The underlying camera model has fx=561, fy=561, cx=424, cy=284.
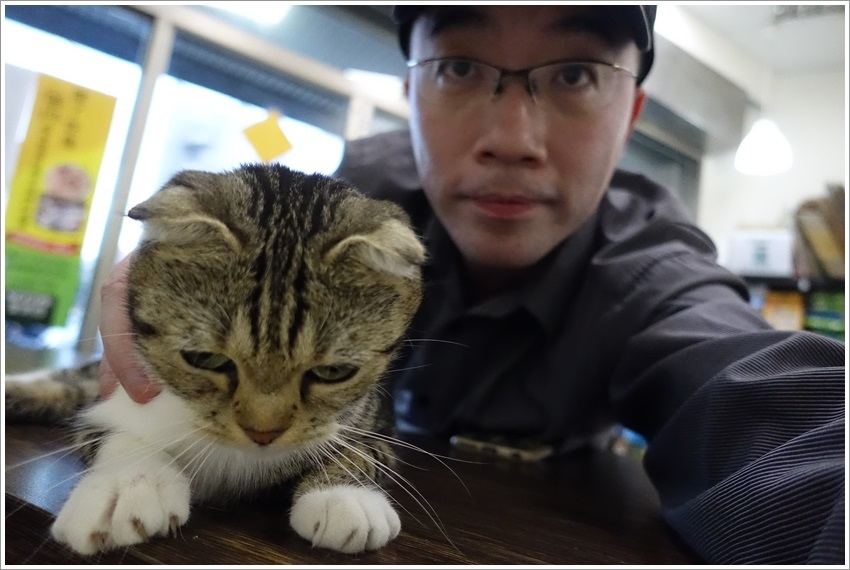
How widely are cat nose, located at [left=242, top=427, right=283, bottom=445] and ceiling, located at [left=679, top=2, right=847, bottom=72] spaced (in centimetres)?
243

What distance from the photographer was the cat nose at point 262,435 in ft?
1.89

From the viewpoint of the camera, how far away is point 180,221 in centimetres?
57

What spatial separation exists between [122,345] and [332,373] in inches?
10.3

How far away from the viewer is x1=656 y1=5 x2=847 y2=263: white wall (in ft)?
8.11

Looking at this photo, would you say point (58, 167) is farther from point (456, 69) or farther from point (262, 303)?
point (262, 303)

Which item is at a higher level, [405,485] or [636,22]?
[636,22]

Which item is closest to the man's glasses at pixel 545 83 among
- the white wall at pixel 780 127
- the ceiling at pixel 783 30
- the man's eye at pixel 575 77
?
the man's eye at pixel 575 77

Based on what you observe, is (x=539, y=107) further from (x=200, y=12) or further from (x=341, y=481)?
(x=200, y=12)

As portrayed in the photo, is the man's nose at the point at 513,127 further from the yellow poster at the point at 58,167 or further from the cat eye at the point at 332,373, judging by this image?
the yellow poster at the point at 58,167

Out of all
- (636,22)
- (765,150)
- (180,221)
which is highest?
(765,150)

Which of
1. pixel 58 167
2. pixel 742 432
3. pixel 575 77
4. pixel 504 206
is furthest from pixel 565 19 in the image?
pixel 58 167

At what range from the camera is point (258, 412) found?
565 millimetres

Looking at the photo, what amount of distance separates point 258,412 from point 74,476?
235mm

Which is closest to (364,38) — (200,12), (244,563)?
(200,12)
